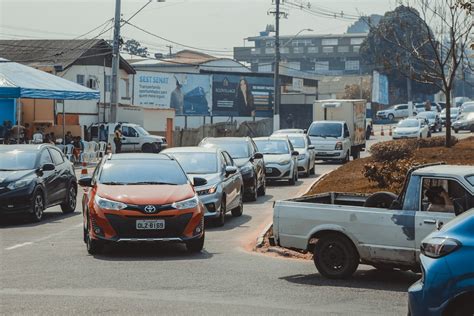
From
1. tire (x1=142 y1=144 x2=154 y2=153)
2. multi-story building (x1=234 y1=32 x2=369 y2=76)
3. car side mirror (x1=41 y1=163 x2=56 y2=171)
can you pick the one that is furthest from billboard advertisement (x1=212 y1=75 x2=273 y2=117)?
multi-story building (x1=234 y1=32 x2=369 y2=76)

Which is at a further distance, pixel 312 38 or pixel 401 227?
pixel 312 38

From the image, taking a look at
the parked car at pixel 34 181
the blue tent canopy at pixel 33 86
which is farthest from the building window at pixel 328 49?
the parked car at pixel 34 181

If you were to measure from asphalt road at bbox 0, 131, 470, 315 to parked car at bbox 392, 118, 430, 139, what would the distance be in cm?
4350

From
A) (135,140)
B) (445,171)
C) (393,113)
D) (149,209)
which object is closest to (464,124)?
(135,140)

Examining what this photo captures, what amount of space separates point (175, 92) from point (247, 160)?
54.6m

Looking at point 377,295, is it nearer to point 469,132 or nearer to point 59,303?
point 59,303

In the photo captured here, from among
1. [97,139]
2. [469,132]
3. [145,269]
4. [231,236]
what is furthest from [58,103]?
[145,269]

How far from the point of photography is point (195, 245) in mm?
15523

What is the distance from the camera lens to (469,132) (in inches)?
2655

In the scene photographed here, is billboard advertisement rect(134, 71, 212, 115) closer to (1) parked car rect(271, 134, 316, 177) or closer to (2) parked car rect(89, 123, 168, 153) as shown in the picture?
(2) parked car rect(89, 123, 168, 153)

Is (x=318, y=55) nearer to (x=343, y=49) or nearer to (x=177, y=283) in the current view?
(x=343, y=49)

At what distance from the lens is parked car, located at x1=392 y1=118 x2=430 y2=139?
6006 centimetres

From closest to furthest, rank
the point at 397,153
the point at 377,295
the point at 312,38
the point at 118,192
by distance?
1. the point at 377,295
2. the point at 118,192
3. the point at 397,153
4. the point at 312,38

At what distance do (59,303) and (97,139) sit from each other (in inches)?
1782
